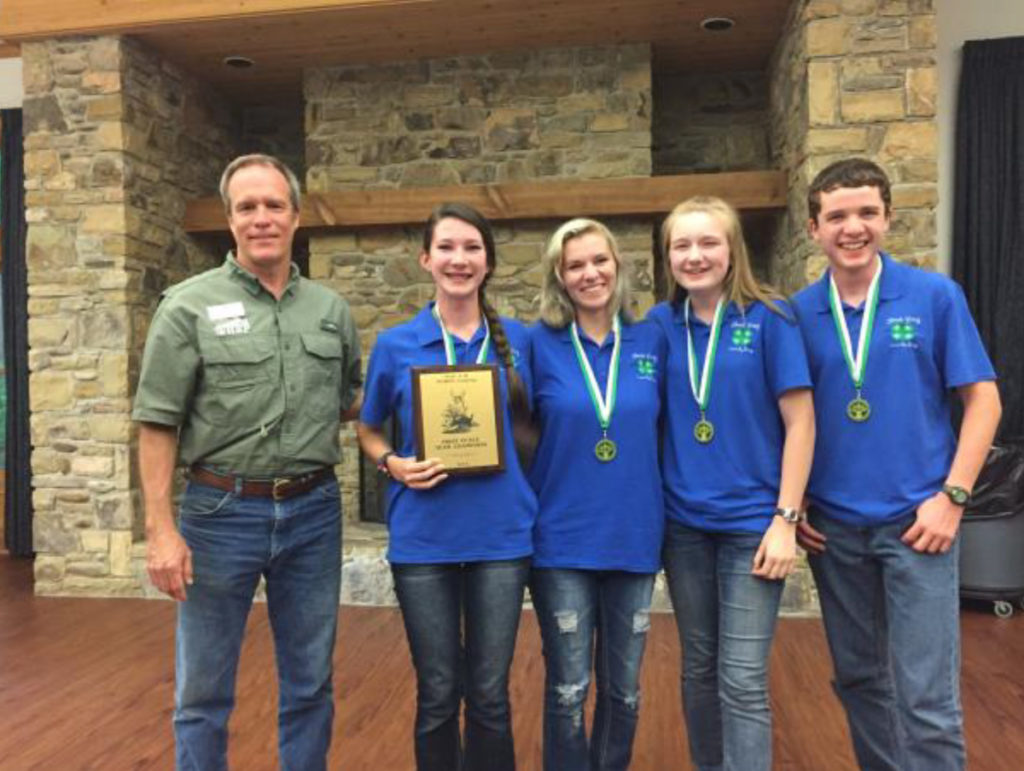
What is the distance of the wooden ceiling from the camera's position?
4.29 m

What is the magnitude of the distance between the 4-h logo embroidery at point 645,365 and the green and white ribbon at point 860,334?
0.40 m

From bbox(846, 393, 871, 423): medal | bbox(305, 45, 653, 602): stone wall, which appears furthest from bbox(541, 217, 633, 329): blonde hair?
bbox(305, 45, 653, 602): stone wall

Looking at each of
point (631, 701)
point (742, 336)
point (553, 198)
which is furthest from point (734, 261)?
point (553, 198)

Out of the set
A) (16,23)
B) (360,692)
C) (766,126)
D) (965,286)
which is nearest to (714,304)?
(360,692)

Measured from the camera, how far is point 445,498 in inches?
71.8

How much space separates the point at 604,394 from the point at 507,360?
0.76 feet

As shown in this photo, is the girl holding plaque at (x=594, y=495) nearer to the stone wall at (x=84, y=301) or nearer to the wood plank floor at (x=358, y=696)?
the wood plank floor at (x=358, y=696)

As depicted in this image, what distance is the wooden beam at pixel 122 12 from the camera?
4.20 m

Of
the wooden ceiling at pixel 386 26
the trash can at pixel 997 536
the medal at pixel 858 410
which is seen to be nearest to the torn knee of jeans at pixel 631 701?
the medal at pixel 858 410

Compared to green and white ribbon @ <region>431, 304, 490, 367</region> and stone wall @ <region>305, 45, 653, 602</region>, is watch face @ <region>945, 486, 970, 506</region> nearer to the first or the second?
green and white ribbon @ <region>431, 304, 490, 367</region>

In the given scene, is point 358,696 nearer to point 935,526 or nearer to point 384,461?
point 384,461

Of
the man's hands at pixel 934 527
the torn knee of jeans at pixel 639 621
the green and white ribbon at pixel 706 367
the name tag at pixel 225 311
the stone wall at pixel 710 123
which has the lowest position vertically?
the torn knee of jeans at pixel 639 621

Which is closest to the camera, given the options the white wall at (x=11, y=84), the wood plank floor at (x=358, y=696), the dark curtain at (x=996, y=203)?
the wood plank floor at (x=358, y=696)

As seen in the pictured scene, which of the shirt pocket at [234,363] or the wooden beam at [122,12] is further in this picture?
the wooden beam at [122,12]
